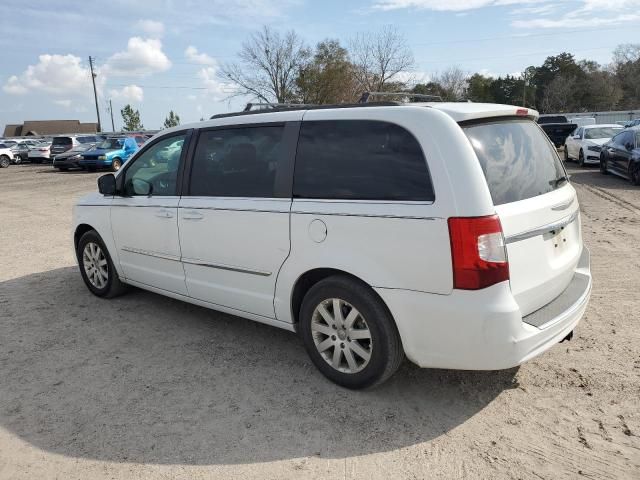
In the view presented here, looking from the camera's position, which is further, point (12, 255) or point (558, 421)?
point (12, 255)

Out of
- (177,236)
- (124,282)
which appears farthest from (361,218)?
(124,282)

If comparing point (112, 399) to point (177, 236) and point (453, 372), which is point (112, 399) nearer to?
point (177, 236)

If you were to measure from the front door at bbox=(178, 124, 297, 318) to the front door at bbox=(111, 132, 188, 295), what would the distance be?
184 millimetres

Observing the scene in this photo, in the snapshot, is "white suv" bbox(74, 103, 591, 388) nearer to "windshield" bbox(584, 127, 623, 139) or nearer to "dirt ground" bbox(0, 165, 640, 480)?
"dirt ground" bbox(0, 165, 640, 480)

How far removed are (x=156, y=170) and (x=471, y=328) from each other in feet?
10.6

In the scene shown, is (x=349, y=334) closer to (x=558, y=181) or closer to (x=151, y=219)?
(x=558, y=181)

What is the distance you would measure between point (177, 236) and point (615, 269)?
4783 millimetres

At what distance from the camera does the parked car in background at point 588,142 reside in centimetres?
1816

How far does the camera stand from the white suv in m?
2.93

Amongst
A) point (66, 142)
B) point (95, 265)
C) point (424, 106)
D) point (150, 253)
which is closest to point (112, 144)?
point (66, 142)

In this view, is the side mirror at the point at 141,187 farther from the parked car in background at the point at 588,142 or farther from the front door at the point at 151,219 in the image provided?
the parked car in background at the point at 588,142

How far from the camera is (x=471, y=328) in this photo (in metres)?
2.93

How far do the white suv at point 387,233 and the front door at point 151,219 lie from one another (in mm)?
177

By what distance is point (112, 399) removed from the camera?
11.7 feet
